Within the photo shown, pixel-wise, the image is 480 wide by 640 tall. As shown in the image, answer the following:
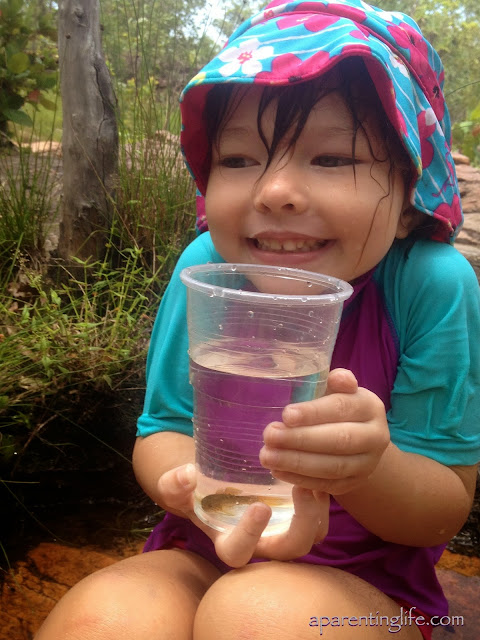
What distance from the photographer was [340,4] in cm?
141

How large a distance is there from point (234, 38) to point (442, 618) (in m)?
1.53

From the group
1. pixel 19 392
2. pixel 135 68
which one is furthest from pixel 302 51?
pixel 135 68

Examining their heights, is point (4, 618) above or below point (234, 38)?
below

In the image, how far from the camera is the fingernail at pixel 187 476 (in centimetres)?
124

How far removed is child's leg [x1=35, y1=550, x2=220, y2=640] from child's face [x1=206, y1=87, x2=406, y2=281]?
2.44ft

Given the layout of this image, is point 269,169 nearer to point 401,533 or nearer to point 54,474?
point 401,533

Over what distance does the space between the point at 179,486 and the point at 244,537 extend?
17 centimetres

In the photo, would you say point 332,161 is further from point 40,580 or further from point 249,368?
point 40,580

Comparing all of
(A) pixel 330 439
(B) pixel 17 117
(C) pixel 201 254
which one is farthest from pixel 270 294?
(B) pixel 17 117

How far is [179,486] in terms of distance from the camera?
1.26 m

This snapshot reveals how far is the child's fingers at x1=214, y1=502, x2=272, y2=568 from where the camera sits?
1.12 meters

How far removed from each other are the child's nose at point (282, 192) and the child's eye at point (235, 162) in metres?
0.09

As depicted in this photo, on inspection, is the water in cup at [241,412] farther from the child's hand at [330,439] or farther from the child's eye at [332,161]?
the child's eye at [332,161]

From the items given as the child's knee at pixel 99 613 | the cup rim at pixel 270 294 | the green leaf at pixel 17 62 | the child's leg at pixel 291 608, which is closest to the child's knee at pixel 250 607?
the child's leg at pixel 291 608
